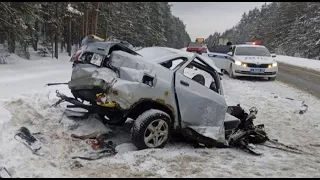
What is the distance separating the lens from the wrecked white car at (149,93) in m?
5.29

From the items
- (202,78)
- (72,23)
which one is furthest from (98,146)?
(72,23)

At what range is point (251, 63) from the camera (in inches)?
650

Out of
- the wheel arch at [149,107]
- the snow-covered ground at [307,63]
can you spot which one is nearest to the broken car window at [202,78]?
the wheel arch at [149,107]

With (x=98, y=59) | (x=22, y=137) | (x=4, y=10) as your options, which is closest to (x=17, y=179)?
(x=22, y=137)

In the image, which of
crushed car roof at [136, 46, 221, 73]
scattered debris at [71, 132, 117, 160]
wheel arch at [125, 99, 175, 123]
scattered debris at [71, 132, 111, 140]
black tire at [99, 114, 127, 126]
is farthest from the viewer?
crushed car roof at [136, 46, 221, 73]

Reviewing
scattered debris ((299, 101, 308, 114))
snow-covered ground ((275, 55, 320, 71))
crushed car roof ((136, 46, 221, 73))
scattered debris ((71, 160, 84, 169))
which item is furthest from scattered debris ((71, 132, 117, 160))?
snow-covered ground ((275, 55, 320, 71))

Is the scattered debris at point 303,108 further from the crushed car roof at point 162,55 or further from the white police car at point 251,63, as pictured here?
the white police car at point 251,63

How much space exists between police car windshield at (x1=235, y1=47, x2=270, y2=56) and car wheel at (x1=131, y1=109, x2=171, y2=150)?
13.0 m

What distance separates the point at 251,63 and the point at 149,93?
12044mm

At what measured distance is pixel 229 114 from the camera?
698 cm

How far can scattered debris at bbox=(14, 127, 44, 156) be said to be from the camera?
4.79m

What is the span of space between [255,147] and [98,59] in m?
3.12

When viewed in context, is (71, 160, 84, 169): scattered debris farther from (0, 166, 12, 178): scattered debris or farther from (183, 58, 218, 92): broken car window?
(183, 58, 218, 92): broken car window

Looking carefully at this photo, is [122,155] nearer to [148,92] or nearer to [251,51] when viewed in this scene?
[148,92]
